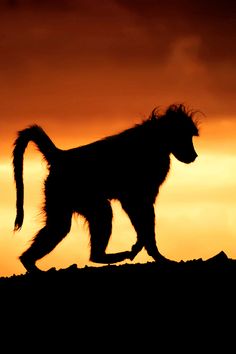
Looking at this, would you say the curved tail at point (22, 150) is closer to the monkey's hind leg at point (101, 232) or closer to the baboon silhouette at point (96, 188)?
the baboon silhouette at point (96, 188)

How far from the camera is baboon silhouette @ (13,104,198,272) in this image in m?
12.2

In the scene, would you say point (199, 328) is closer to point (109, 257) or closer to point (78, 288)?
point (78, 288)

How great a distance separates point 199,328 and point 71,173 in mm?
4134

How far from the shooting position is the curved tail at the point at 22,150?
12406mm

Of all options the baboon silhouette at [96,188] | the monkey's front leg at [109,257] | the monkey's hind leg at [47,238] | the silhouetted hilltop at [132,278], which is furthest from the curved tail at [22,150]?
the silhouetted hilltop at [132,278]

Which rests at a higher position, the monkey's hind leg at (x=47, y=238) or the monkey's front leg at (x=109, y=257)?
the monkey's hind leg at (x=47, y=238)

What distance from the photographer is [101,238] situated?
1235cm

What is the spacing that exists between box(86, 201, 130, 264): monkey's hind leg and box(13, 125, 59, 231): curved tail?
3.45 ft

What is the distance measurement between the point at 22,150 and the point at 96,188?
1.24 meters

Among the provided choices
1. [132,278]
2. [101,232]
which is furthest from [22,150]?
[132,278]

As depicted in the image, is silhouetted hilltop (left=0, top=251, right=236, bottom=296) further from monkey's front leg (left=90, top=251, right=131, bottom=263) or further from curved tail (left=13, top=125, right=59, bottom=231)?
curved tail (left=13, top=125, right=59, bottom=231)

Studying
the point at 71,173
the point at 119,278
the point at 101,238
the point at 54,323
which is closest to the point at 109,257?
the point at 101,238

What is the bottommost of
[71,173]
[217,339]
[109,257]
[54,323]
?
[217,339]

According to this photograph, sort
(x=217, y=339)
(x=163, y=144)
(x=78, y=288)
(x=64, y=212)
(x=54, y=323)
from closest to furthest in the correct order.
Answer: (x=217, y=339) < (x=54, y=323) < (x=78, y=288) < (x=64, y=212) < (x=163, y=144)
